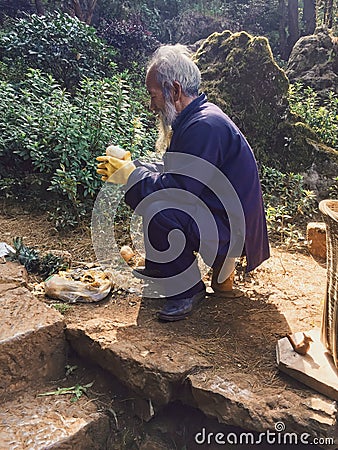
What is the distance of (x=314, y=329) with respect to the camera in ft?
7.11

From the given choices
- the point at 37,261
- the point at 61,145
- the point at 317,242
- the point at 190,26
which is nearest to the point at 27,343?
the point at 37,261

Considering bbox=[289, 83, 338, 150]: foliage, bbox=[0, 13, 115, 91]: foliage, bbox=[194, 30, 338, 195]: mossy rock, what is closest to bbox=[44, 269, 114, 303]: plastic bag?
bbox=[194, 30, 338, 195]: mossy rock

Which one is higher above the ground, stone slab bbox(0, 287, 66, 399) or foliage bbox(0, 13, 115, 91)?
foliage bbox(0, 13, 115, 91)

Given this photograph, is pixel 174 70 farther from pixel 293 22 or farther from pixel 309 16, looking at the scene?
pixel 309 16

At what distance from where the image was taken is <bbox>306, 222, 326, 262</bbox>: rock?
3.34m

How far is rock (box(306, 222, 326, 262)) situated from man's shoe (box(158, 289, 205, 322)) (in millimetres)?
1436

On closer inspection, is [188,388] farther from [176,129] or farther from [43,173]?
[43,173]

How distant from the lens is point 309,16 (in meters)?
9.44

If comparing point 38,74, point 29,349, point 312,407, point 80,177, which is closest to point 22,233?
point 80,177

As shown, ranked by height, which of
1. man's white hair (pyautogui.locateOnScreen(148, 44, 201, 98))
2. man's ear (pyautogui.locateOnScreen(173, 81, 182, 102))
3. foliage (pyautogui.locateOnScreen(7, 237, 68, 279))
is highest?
man's white hair (pyautogui.locateOnScreen(148, 44, 201, 98))

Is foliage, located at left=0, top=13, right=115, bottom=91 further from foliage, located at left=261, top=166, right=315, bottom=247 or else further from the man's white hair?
the man's white hair

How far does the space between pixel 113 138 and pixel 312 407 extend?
2.93m

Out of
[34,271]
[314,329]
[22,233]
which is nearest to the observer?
[314,329]

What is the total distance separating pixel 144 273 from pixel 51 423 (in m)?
1.08
